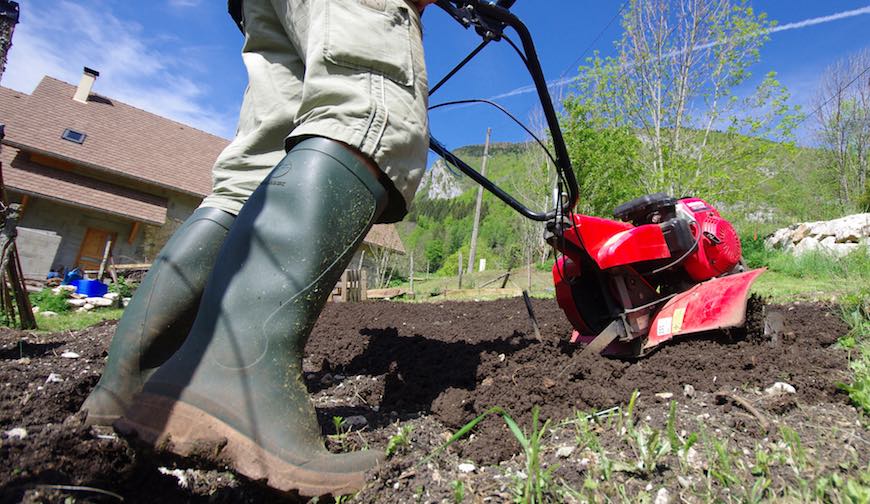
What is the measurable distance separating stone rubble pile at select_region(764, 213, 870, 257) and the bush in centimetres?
1457

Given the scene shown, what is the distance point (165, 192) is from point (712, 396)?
61.5ft

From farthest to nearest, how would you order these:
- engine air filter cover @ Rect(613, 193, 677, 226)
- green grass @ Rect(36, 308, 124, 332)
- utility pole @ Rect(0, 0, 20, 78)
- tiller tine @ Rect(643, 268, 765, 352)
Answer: green grass @ Rect(36, 308, 124, 332) < utility pole @ Rect(0, 0, 20, 78) < engine air filter cover @ Rect(613, 193, 677, 226) < tiller tine @ Rect(643, 268, 765, 352)

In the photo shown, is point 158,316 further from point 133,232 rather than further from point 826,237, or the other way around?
point 133,232

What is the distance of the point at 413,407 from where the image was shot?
5.35ft

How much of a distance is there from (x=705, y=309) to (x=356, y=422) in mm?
1624

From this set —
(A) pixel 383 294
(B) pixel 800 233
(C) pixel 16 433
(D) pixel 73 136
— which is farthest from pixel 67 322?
(B) pixel 800 233

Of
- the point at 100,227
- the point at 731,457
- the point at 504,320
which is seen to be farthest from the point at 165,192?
the point at 731,457

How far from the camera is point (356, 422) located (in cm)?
141

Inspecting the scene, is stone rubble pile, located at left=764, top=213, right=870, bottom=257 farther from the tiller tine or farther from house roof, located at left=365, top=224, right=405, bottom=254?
house roof, located at left=365, top=224, right=405, bottom=254

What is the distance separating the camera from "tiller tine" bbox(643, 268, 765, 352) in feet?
6.57

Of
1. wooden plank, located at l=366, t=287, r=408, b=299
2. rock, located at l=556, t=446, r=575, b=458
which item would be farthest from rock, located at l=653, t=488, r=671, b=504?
wooden plank, located at l=366, t=287, r=408, b=299

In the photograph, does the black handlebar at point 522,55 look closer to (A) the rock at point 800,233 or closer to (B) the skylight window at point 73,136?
(A) the rock at point 800,233

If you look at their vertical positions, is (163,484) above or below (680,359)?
below

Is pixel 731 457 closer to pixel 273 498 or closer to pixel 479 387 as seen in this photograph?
pixel 479 387
